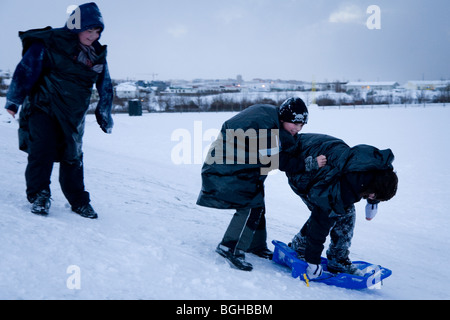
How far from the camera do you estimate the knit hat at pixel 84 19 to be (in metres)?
2.55

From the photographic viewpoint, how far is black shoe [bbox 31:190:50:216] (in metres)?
2.68

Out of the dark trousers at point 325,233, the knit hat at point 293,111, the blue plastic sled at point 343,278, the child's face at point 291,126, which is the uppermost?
the knit hat at point 293,111

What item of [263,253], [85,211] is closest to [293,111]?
[263,253]

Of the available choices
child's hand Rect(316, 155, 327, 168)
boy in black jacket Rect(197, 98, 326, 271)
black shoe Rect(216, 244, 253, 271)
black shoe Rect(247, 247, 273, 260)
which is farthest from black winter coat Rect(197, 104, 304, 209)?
black shoe Rect(247, 247, 273, 260)

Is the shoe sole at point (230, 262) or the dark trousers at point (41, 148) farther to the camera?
the dark trousers at point (41, 148)

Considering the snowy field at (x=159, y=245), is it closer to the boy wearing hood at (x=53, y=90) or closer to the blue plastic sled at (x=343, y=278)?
the blue plastic sled at (x=343, y=278)

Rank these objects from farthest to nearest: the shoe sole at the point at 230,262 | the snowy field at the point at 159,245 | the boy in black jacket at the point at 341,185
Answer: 1. the shoe sole at the point at 230,262
2. the boy in black jacket at the point at 341,185
3. the snowy field at the point at 159,245

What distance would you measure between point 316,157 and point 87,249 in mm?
1760

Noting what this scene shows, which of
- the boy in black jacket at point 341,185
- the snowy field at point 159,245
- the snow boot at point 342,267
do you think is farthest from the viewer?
the snow boot at point 342,267

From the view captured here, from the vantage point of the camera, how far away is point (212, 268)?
237 centimetres

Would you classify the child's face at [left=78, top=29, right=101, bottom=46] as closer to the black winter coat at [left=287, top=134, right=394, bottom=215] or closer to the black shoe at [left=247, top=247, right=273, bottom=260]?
the black winter coat at [left=287, top=134, right=394, bottom=215]

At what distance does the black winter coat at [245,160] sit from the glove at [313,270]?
0.59 meters

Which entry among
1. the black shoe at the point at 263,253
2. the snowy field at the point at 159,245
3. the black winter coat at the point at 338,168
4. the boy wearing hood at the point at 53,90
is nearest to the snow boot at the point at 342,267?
the snowy field at the point at 159,245
